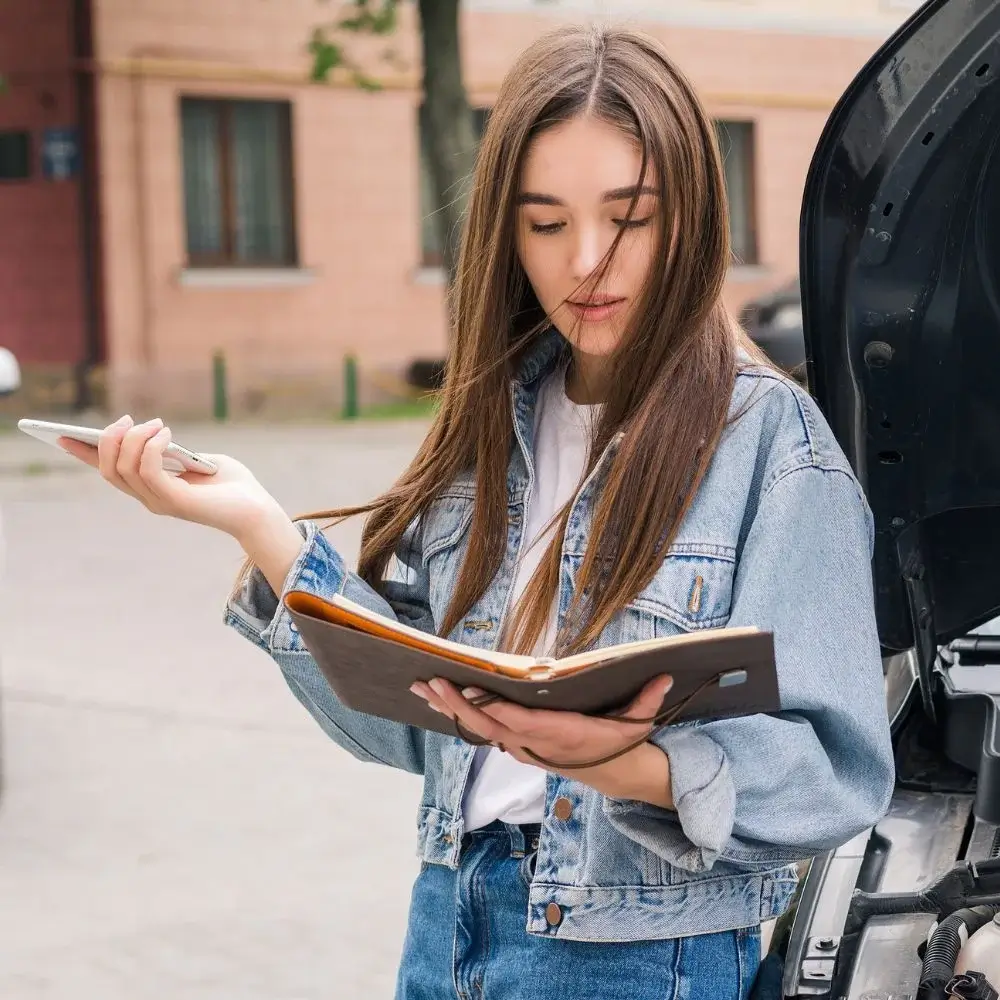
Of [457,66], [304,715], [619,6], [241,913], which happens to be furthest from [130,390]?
[241,913]

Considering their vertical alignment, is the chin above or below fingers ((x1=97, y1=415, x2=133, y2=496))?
above

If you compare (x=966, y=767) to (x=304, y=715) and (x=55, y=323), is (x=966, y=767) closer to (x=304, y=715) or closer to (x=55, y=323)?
(x=304, y=715)

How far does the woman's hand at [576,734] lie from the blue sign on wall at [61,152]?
16326 millimetres

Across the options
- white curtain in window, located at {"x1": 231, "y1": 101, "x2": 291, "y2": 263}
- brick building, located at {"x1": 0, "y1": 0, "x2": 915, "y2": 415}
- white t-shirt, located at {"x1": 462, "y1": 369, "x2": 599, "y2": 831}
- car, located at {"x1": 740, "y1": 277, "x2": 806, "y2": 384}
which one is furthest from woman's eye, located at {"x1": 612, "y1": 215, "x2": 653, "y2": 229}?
white curtain in window, located at {"x1": 231, "y1": 101, "x2": 291, "y2": 263}

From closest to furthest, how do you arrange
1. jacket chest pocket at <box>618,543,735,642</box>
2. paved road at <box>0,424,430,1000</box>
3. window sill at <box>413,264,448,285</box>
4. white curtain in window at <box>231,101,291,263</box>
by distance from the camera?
1. jacket chest pocket at <box>618,543,735,642</box>
2. paved road at <box>0,424,430,1000</box>
3. white curtain in window at <box>231,101,291,263</box>
4. window sill at <box>413,264,448,285</box>

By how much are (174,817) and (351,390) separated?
12.6 metres

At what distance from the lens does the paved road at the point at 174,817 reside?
405cm

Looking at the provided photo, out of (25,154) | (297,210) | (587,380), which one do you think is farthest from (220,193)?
(587,380)

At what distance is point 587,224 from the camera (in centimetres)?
169

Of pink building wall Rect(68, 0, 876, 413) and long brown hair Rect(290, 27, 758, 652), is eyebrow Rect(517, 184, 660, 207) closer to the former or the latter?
long brown hair Rect(290, 27, 758, 652)

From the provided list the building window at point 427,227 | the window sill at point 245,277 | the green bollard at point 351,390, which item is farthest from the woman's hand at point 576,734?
the building window at point 427,227

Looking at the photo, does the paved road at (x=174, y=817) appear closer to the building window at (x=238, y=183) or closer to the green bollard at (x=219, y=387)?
the green bollard at (x=219, y=387)

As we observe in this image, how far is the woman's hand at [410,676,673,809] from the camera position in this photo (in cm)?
145

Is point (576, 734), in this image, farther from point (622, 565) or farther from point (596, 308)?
point (596, 308)
